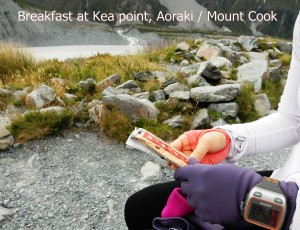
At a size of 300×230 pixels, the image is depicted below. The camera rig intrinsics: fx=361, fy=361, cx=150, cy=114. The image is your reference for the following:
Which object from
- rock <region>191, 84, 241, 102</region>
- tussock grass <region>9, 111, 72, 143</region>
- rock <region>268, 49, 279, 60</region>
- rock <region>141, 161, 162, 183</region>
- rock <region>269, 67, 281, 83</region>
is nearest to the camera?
rock <region>141, 161, 162, 183</region>

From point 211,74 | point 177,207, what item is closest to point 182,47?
point 211,74

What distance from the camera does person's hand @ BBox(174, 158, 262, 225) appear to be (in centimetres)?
128

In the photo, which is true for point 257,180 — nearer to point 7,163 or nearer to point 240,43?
point 7,163

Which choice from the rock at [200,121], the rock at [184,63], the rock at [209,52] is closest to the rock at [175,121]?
the rock at [200,121]

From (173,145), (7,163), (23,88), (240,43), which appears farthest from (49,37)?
(173,145)

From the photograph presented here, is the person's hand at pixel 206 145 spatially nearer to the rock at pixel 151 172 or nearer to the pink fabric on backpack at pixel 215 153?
the pink fabric on backpack at pixel 215 153

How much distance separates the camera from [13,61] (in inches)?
408

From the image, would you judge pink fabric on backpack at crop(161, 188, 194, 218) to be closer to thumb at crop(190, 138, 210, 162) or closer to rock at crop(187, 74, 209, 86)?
thumb at crop(190, 138, 210, 162)

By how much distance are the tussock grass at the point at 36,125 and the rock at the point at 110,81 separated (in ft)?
Answer: 5.99

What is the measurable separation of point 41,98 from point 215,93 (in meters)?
3.08

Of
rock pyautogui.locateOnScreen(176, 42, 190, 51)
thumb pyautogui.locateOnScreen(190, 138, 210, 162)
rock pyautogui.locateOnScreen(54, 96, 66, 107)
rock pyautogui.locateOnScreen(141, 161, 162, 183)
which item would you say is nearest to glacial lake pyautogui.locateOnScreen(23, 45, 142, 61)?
rock pyautogui.locateOnScreen(176, 42, 190, 51)

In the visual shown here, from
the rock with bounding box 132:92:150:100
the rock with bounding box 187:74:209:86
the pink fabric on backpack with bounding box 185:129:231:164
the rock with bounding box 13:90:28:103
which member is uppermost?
the pink fabric on backpack with bounding box 185:129:231:164

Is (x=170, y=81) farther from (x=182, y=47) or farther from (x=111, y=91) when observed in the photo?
(x=182, y=47)

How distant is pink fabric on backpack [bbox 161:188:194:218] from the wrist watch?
33 centimetres
